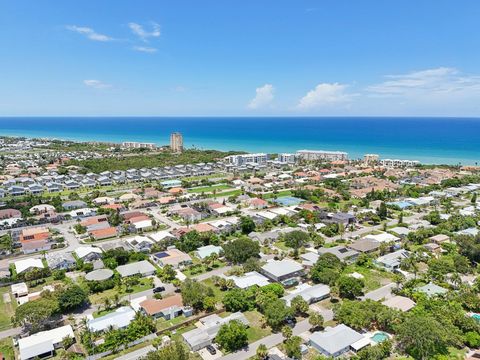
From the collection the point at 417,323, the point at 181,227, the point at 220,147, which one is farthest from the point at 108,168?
the point at 417,323

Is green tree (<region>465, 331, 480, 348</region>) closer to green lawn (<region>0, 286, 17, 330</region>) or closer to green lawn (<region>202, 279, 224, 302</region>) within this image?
green lawn (<region>202, 279, 224, 302</region>)

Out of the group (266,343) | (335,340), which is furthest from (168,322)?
(335,340)

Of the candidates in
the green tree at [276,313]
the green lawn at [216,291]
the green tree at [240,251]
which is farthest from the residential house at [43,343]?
the green tree at [240,251]

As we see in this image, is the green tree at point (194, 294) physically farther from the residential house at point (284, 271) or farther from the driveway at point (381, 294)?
the driveway at point (381, 294)

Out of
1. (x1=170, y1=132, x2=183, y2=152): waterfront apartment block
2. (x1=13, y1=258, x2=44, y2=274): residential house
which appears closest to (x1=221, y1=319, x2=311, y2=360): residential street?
(x1=13, y1=258, x2=44, y2=274): residential house

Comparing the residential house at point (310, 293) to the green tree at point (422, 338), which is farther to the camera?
the residential house at point (310, 293)

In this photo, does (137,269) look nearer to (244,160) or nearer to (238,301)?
(238,301)
